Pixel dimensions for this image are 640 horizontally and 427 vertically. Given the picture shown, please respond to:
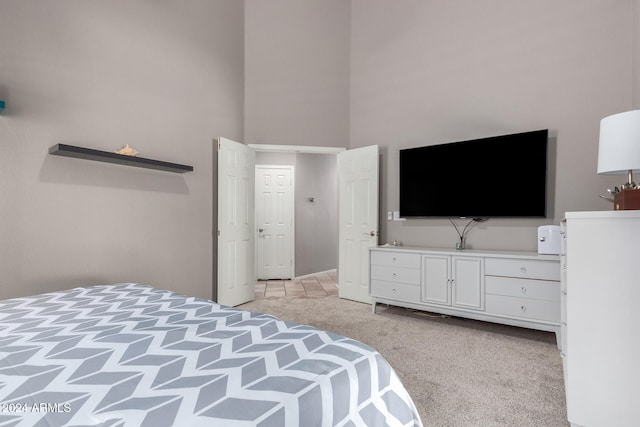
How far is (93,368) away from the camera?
94cm

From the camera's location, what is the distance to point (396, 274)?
3.61m

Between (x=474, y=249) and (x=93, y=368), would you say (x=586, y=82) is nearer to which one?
(x=474, y=249)

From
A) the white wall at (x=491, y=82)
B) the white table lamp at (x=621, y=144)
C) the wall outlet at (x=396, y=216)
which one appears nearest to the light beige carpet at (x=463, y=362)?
the white wall at (x=491, y=82)

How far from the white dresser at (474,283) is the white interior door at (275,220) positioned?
100.0 inches

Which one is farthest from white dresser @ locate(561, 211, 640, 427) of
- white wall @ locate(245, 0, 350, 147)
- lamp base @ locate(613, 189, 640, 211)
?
white wall @ locate(245, 0, 350, 147)

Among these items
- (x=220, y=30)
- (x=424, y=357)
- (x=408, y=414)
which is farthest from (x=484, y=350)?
(x=220, y=30)

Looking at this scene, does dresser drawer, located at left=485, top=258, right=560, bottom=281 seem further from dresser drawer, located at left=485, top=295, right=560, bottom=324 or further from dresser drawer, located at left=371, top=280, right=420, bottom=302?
dresser drawer, located at left=371, top=280, right=420, bottom=302

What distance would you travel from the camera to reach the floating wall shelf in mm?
2324

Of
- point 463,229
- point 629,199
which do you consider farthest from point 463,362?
point 463,229

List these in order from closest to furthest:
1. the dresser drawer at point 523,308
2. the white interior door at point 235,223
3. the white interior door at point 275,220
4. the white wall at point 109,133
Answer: the white wall at point 109,133 < the dresser drawer at point 523,308 < the white interior door at point 235,223 < the white interior door at point 275,220

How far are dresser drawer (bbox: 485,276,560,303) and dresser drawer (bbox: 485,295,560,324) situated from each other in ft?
0.12

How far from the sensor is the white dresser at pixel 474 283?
9.02 feet

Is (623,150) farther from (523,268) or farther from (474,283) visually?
(474,283)

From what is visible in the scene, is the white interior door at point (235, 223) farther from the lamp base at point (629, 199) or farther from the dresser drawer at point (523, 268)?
the lamp base at point (629, 199)
